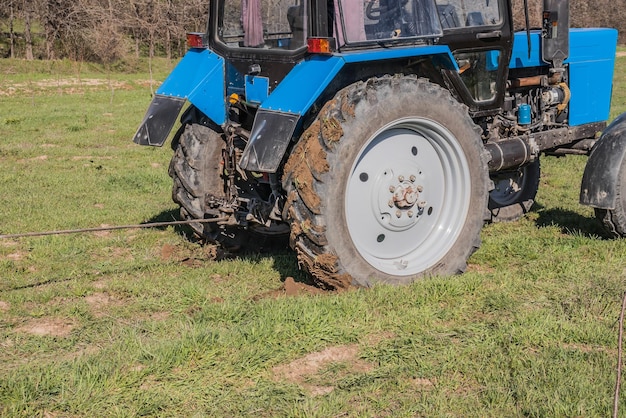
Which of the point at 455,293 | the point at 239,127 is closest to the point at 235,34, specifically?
the point at 239,127

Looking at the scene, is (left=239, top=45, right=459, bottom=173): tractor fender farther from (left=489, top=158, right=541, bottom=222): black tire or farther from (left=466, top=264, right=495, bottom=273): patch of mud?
(left=489, top=158, right=541, bottom=222): black tire

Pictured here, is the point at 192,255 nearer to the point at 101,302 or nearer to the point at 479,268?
the point at 101,302

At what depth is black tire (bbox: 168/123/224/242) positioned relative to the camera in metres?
5.58

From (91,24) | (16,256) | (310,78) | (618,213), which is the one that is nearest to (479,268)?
(618,213)

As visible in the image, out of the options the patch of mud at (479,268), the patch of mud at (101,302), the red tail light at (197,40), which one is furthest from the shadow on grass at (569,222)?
the patch of mud at (101,302)

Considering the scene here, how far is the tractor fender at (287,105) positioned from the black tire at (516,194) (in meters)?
2.93

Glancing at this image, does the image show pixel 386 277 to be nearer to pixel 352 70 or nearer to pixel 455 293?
pixel 455 293

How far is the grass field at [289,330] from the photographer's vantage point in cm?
353

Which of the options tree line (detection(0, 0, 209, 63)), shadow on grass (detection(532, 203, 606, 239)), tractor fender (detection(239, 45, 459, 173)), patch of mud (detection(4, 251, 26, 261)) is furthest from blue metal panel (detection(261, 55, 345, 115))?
tree line (detection(0, 0, 209, 63))

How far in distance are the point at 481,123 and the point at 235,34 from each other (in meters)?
2.08

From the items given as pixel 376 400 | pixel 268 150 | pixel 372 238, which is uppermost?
pixel 268 150

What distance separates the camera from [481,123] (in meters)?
6.09

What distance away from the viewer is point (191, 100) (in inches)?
214

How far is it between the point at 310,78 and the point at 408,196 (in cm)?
112
